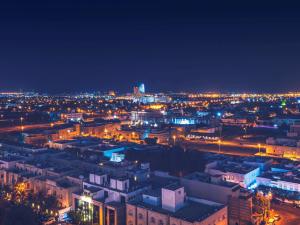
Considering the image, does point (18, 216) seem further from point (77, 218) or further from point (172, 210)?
point (172, 210)

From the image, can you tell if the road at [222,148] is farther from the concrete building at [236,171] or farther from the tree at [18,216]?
the tree at [18,216]

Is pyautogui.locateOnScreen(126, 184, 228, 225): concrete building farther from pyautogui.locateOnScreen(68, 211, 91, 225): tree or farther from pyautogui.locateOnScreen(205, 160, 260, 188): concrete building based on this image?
pyautogui.locateOnScreen(205, 160, 260, 188): concrete building

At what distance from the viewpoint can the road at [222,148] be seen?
16.2 metres

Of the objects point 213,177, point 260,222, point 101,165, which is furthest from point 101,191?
point 260,222

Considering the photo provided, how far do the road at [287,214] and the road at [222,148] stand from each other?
6.33 m

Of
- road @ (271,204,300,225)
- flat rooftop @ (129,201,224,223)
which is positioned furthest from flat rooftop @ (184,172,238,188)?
road @ (271,204,300,225)

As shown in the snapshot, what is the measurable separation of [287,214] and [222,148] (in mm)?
8238

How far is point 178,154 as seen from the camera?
13867mm

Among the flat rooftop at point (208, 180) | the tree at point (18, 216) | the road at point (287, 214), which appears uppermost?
the flat rooftop at point (208, 180)

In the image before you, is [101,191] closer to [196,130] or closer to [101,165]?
[101,165]

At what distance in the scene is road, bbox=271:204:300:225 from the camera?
8523 millimetres

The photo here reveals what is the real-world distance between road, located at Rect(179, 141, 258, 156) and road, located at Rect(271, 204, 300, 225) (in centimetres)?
633

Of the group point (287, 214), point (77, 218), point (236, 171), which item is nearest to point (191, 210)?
point (77, 218)

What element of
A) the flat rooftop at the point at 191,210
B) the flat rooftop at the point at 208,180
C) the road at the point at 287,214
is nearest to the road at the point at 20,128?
the flat rooftop at the point at 208,180
